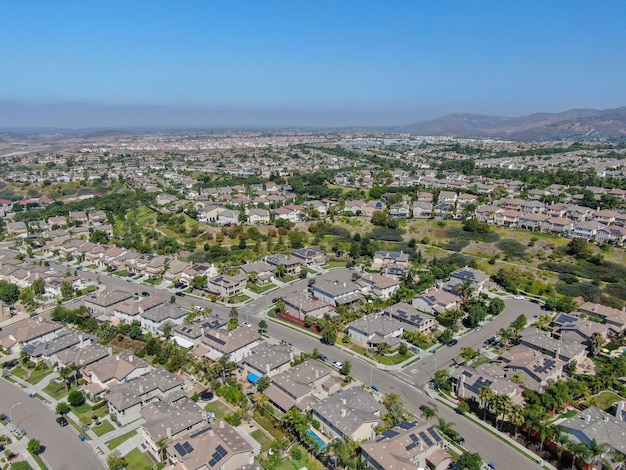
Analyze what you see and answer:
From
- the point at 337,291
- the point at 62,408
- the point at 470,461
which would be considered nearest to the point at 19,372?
the point at 62,408

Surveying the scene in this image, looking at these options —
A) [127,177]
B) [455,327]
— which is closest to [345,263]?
[455,327]

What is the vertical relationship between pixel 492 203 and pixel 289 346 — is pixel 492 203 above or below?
above

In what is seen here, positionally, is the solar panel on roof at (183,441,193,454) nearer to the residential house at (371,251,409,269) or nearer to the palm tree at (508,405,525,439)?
the palm tree at (508,405,525,439)

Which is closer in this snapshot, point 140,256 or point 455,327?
point 455,327

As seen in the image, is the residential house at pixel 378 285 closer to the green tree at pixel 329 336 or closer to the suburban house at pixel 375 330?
the suburban house at pixel 375 330

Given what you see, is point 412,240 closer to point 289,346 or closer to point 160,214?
point 289,346

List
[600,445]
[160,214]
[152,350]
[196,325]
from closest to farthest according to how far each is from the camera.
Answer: [600,445] → [152,350] → [196,325] → [160,214]

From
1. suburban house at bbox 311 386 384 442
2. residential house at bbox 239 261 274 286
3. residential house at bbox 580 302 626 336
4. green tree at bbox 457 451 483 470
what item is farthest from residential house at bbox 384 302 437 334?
residential house at bbox 239 261 274 286

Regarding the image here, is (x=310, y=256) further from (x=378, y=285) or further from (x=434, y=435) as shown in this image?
Answer: (x=434, y=435)
